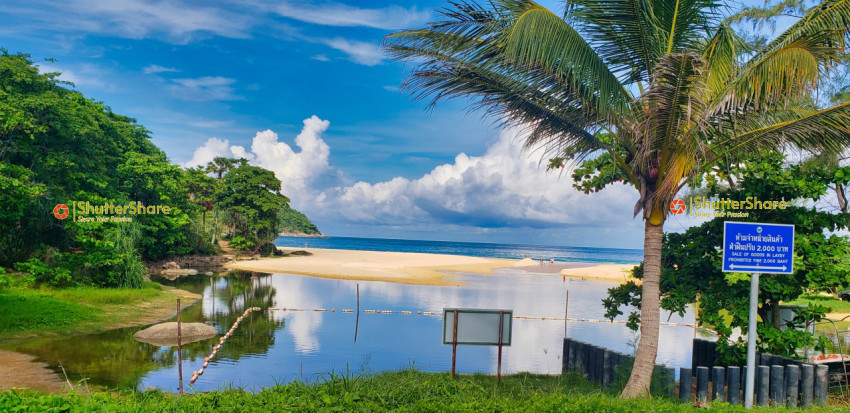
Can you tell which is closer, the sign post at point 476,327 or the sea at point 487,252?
the sign post at point 476,327

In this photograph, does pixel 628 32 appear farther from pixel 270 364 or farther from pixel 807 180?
pixel 270 364

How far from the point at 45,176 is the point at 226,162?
4220 centimetres

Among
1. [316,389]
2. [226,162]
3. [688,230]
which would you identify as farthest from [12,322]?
[226,162]

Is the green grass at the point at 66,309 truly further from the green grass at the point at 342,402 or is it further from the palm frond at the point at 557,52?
the palm frond at the point at 557,52

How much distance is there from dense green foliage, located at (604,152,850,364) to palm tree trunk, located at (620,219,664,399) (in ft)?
5.07

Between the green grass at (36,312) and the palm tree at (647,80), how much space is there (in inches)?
544

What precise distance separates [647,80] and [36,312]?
57.1 feet

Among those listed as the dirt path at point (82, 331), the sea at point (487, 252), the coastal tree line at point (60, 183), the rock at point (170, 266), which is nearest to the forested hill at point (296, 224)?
the sea at point (487, 252)

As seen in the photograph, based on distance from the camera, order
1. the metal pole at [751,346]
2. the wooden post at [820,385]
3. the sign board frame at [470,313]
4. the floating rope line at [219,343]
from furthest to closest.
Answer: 1. the floating rope line at [219,343]
2. the sign board frame at [470,313]
3. the wooden post at [820,385]
4. the metal pole at [751,346]

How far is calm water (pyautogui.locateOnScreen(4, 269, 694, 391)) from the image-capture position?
1252cm

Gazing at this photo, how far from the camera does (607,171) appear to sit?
496 inches

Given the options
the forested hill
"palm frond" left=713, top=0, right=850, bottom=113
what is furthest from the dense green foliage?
the forested hill

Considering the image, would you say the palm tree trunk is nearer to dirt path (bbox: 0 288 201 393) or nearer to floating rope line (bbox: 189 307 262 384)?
dirt path (bbox: 0 288 201 393)

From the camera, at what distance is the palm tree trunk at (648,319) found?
8.27 metres
